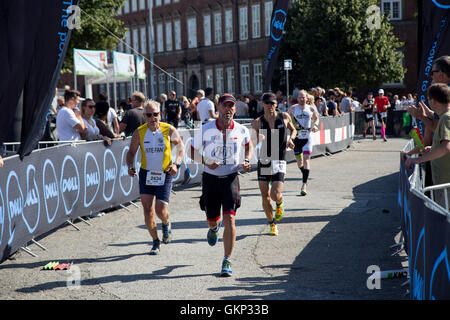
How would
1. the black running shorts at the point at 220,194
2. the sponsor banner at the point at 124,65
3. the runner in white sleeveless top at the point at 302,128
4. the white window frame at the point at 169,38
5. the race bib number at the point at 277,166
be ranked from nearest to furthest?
the black running shorts at the point at 220,194, the race bib number at the point at 277,166, the runner in white sleeveless top at the point at 302,128, the sponsor banner at the point at 124,65, the white window frame at the point at 169,38

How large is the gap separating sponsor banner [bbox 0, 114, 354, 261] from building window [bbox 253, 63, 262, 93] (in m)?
44.3

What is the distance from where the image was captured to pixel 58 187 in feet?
34.2

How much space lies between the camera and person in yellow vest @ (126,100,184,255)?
29.8 ft

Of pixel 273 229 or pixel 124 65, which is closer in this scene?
pixel 273 229

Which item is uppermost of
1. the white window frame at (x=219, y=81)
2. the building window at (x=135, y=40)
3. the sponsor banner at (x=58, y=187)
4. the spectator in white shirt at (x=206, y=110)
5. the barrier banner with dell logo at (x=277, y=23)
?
the building window at (x=135, y=40)

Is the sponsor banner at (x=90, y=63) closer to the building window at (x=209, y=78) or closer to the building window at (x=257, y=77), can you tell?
the building window at (x=257, y=77)

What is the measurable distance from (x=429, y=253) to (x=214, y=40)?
196ft

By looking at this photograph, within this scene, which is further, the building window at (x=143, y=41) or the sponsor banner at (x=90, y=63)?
the building window at (x=143, y=41)

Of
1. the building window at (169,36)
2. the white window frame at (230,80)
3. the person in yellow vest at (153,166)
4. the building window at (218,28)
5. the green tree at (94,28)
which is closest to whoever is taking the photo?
the person in yellow vest at (153,166)

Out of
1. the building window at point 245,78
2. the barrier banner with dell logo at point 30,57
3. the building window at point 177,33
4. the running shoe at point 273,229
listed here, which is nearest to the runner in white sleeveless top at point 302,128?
the running shoe at point 273,229

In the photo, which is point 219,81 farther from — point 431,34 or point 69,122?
point 431,34

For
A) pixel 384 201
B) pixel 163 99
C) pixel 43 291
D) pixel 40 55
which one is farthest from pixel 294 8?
pixel 43 291

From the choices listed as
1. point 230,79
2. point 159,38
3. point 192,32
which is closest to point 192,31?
point 192,32

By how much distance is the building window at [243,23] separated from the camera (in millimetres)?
59572
